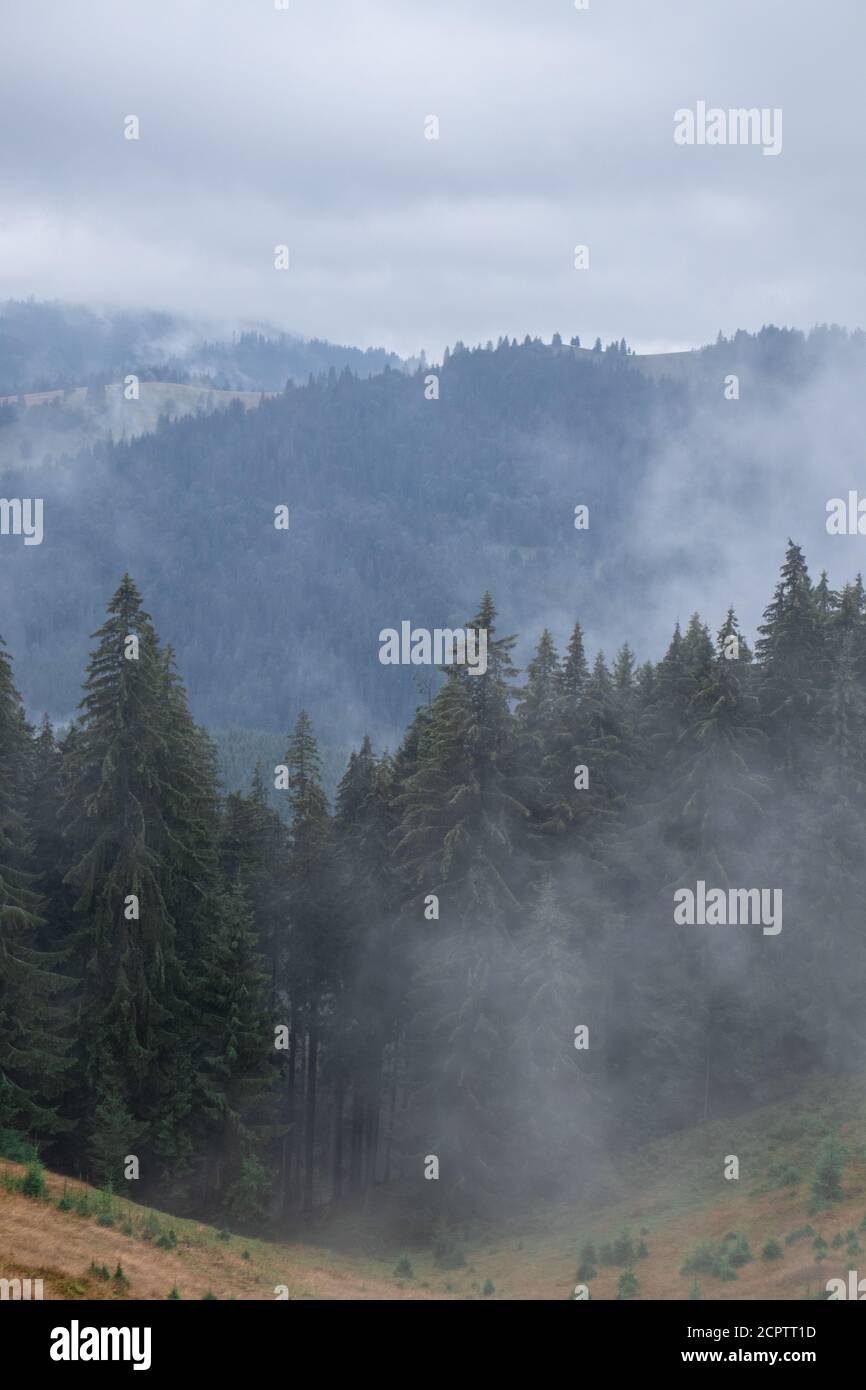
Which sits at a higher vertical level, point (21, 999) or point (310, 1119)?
point (21, 999)

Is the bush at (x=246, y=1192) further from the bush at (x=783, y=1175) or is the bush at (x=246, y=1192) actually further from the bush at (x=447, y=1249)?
the bush at (x=783, y=1175)

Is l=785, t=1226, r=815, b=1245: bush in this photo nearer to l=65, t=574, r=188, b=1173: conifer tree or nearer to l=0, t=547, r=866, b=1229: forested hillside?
l=0, t=547, r=866, b=1229: forested hillside

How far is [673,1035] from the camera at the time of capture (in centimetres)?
4012

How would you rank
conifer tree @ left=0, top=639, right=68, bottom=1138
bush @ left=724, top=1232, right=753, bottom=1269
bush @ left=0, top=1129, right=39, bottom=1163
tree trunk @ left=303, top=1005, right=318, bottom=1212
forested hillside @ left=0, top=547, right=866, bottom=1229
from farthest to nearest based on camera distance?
tree trunk @ left=303, top=1005, right=318, bottom=1212, forested hillside @ left=0, top=547, right=866, bottom=1229, conifer tree @ left=0, top=639, right=68, bottom=1138, bush @ left=724, top=1232, right=753, bottom=1269, bush @ left=0, top=1129, right=39, bottom=1163

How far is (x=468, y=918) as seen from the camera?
3719 centimetres

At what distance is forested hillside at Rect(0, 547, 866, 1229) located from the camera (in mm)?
33031

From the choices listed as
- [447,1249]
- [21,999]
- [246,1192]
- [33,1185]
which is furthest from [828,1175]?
[21,999]

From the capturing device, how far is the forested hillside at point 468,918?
33.0 metres

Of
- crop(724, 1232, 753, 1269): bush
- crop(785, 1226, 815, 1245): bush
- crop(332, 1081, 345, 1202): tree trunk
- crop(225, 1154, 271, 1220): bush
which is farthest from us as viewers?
crop(332, 1081, 345, 1202): tree trunk

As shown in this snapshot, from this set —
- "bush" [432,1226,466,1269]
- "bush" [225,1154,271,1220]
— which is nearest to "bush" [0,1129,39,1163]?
"bush" [225,1154,271,1220]

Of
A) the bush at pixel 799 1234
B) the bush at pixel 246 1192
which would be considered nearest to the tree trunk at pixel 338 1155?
the bush at pixel 246 1192

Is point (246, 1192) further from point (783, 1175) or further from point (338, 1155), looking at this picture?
point (783, 1175)
